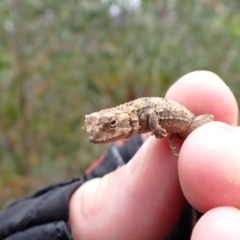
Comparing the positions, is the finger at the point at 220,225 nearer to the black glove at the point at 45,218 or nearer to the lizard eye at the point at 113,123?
the lizard eye at the point at 113,123

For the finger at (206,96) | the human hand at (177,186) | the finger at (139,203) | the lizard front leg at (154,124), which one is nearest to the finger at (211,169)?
the human hand at (177,186)

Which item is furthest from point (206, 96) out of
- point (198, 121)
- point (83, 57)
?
point (83, 57)

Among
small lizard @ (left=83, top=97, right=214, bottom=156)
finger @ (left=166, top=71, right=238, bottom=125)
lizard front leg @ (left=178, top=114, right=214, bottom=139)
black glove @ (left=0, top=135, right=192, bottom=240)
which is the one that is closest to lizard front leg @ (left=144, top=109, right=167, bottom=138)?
small lizard @ (left=83, top=97, right=214, bottom=156)

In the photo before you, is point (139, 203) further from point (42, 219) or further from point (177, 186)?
point (42, 219)

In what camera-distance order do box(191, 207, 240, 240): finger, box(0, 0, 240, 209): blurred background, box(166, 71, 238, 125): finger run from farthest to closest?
box(0, 0, 240, 209): blurred background
box(166, 71, 238, 125): finger
box(191, 207, 240, 240): finger

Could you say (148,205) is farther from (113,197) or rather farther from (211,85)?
(211,85)

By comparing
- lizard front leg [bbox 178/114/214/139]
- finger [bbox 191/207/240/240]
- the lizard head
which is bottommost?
finger [bbox 191/207/240/240]

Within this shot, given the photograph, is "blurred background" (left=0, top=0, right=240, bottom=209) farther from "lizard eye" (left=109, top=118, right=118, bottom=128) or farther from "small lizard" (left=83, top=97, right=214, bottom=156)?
"lizard eye" (left=109, top=118, right=118, bottom=128)
